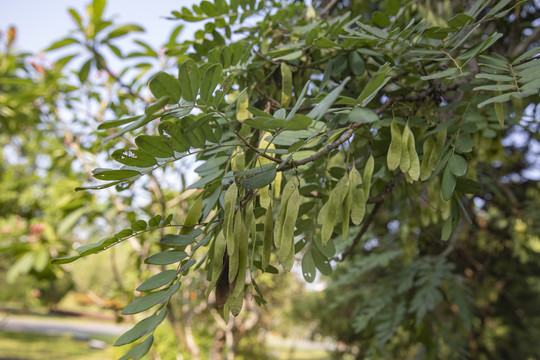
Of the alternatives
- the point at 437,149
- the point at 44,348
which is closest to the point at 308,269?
the point at 437,149

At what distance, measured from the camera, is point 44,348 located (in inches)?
339

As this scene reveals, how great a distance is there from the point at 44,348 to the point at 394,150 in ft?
34.0

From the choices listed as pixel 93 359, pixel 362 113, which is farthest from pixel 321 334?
pixel 93 359

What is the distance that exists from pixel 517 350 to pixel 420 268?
6.89 feet

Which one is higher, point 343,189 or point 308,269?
point 343,189

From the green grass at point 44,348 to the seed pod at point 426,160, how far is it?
7.65 m

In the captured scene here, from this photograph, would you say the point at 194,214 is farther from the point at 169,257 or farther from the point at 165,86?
the point at 165,86

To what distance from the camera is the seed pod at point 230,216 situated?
50 centimetres

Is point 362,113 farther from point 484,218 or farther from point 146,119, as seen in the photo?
point 484,218

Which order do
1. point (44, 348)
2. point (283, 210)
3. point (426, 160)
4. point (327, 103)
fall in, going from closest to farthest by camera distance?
point (327, 103) → point (283, 210) → point (426, 160) → point (44, 348)

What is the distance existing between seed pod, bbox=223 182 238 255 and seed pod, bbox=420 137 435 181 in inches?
13.1

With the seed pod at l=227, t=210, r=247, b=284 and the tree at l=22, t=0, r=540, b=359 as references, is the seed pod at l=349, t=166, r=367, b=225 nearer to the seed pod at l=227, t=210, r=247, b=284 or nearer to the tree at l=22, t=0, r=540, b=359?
the tree at l=22, t=0, r=540, b=359

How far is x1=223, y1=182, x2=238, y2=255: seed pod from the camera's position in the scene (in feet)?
1.63

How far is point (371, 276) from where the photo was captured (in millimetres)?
3064
